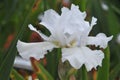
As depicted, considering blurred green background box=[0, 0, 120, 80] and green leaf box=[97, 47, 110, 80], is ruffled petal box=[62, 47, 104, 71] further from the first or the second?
blurred green background box=[0, 0, 120, 80]

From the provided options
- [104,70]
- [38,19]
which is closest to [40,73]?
[104,70]

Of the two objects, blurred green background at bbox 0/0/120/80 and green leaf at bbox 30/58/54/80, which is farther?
blurred green background at bbox 0/0/120/80

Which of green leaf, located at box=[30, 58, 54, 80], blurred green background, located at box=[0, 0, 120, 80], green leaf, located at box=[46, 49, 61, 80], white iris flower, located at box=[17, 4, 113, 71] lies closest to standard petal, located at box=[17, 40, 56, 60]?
white iris flower, located at box=[17, 4, 113, 71]

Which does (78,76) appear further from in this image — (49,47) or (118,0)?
(118,0)

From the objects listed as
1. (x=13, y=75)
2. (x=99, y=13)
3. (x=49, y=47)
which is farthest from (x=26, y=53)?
(x=99, y=13)

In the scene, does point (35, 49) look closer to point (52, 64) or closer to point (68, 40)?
point (68, 40)

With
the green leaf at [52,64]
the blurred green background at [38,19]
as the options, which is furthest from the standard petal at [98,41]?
the blurred green background at [38,19]

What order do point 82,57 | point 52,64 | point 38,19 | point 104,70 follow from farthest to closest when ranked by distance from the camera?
point 38,19 → point 52,64 → point 104,70 → point 82,57

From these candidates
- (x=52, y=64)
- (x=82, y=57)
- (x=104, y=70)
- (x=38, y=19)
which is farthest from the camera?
(x=38, y=19)
